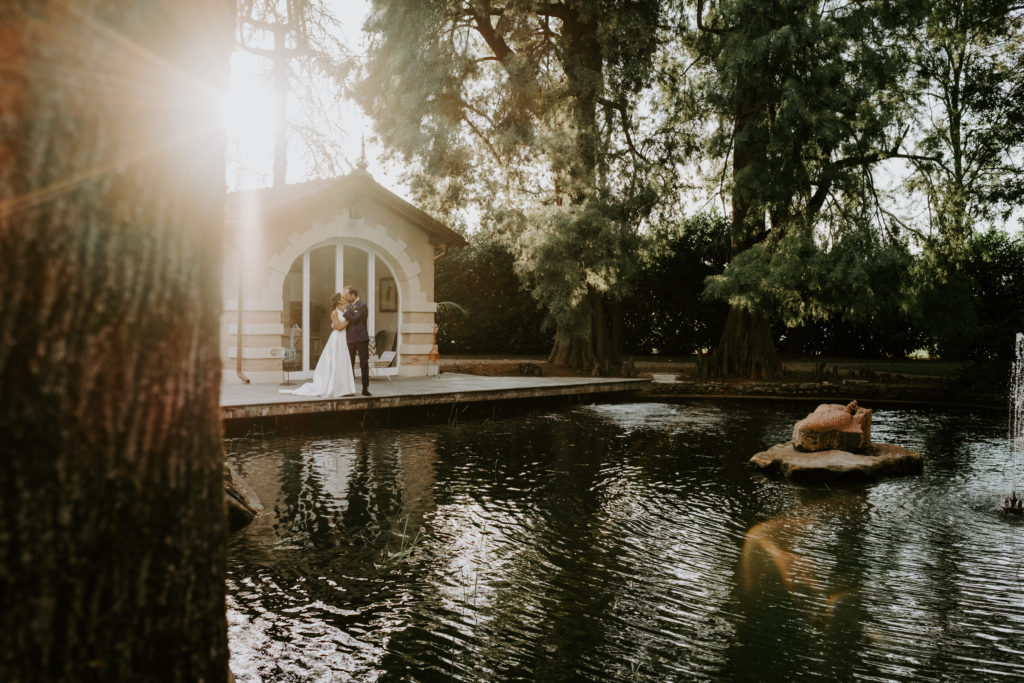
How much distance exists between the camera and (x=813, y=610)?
4703mm

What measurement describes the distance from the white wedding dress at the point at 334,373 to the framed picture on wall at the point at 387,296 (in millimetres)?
4946

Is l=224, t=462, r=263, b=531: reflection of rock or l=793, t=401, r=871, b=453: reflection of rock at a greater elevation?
l=793, t=401, r=871, b=453: reflection of rock

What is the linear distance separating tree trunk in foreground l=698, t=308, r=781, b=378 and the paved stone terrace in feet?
10.2

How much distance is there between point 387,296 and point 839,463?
10.8 metres

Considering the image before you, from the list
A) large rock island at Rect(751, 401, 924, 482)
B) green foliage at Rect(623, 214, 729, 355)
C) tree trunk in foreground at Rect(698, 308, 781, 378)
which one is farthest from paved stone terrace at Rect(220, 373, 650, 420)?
green foliage at Rect(623, 214, 729, 355)

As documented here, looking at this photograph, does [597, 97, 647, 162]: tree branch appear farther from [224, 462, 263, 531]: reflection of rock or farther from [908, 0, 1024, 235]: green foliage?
[224, 462, 263, 531]: reflection of rock

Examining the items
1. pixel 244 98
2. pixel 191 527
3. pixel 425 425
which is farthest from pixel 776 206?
pixel 191 527

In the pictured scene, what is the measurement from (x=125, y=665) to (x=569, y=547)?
453 centimetres

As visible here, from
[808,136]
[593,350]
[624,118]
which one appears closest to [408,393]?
[593,350]

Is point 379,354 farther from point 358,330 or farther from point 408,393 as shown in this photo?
point 358,330

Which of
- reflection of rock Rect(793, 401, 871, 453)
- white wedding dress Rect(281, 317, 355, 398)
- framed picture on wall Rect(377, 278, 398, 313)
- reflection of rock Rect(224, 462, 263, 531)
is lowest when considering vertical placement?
reflection of rock Rect(224, 462, 263, 531)

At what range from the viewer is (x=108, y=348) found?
65.2 inches

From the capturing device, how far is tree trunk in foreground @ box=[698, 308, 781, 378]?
19047mm

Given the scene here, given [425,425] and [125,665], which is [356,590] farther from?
[425,425]
